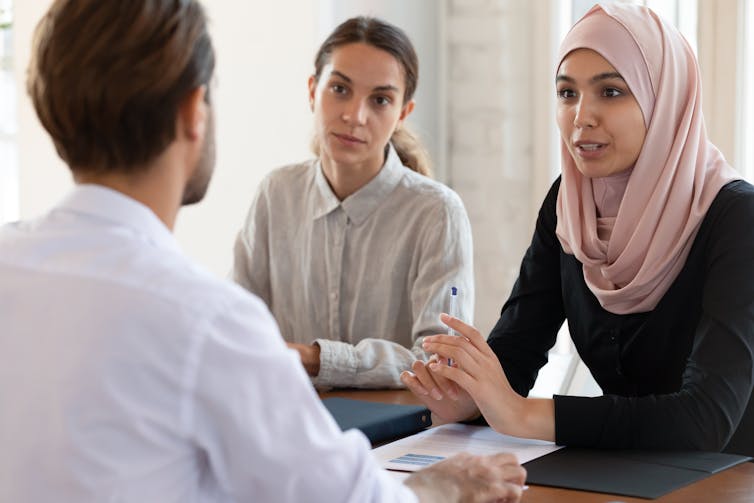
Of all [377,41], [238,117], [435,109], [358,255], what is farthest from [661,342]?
[238,117]

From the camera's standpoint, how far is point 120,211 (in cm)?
106

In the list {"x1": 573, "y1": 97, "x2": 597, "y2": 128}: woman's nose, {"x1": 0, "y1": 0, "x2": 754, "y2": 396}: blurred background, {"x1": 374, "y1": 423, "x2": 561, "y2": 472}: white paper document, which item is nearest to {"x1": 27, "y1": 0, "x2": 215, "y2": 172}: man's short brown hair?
{"x1": 374, "y1": 423, "x2": 561, "y2": 472}: white paper document

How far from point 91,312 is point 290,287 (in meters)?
1.63

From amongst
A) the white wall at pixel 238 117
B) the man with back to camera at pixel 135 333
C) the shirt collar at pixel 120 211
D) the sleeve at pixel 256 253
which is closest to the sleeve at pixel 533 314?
the sleeve at pixel 256 253

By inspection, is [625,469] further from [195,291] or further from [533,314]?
[195,291]

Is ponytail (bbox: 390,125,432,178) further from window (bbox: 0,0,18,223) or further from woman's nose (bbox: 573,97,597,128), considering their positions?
window (bbox: 0,0,18,223)

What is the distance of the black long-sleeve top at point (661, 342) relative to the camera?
65.7 inches

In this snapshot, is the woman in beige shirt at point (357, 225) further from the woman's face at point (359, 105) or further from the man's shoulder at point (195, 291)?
the man's shoulder at point (195, 291)

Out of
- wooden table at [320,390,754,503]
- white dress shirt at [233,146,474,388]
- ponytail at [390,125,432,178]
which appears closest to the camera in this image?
wooden table at [320,390,754,503]

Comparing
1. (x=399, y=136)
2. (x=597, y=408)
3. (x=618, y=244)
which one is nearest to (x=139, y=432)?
(x=597, y=408)

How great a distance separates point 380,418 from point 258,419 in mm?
783

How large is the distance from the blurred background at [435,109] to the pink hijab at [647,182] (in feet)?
4.24

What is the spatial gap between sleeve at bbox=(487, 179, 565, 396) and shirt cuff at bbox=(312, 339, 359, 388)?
0.85 ft

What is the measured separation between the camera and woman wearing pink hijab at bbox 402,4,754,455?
5.76 feet
